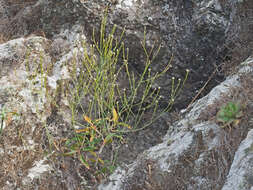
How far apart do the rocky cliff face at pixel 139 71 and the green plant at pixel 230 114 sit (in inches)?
1.9

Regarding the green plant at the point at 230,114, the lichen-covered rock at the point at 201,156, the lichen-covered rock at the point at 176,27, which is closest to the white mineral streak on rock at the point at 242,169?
the lichen-covered rock at the point at 201,156

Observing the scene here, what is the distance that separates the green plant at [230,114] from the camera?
2.15 metres

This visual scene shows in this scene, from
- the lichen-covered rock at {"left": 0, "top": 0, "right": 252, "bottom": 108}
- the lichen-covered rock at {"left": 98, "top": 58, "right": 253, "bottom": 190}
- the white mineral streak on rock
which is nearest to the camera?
the white mineral streak on rock

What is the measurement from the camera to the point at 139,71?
11.8ft

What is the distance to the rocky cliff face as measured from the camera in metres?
2.24

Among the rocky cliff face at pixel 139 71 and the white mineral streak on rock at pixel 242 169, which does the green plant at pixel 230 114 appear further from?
the white mineral streak on rock at pixel 242 169

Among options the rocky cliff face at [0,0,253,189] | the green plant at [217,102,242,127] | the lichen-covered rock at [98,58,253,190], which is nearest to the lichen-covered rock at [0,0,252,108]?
the rocky cliff face at [0,0,253,189]

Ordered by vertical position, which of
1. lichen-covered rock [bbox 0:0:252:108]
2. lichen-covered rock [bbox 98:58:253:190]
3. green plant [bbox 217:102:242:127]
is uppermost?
lichen-covered rock [bbox 0:0:252:108]

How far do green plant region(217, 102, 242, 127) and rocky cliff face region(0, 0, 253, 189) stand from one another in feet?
0.16

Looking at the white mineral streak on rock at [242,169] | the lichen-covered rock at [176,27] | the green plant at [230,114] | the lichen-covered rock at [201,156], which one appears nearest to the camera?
the white mineral streak on rock at [242,169]

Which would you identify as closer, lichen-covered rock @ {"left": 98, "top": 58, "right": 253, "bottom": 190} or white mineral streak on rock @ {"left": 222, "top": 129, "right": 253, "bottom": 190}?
white mineral streak on rock @ {"left": 222, "top": 129, "right": 253, "bottom": 190}

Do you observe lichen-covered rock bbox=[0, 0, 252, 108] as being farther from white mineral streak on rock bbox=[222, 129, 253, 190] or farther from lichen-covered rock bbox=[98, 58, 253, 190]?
white mineral streak on rock bbox=[222, 129, 253, 190]

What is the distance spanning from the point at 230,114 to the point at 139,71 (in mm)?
1624

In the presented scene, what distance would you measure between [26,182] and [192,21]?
8.13 feet
